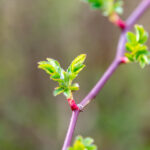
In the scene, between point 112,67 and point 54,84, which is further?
point 54,84

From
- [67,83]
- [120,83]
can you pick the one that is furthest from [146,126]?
[67,83]

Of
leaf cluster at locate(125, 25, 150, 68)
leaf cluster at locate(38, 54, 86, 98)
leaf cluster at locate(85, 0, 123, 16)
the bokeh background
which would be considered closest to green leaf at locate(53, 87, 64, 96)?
leaf cluster at locate(38, 54, 86, 98)

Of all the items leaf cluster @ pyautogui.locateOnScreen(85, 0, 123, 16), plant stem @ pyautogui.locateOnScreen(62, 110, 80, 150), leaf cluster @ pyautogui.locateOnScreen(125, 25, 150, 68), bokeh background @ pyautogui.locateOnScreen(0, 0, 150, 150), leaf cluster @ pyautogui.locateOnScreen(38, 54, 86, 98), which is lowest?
plant stem @ pyautogui.locateOnScreen(62, 110, 80, 150)

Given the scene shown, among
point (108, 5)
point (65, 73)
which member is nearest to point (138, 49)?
point (65, 73)

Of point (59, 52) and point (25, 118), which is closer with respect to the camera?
point (25, 118)

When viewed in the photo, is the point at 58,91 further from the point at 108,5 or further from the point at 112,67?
the point at 108,5

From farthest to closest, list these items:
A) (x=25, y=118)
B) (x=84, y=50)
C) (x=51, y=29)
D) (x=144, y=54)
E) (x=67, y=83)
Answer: (x=84, y=50) → (x=51, y=29) → (x=25, y=118) → (x=144, y=54) → (x=67, y=83)

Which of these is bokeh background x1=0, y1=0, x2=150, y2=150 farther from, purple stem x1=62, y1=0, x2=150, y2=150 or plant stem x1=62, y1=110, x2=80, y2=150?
plant stem x1=62, y1=110, x2=80, y2=150

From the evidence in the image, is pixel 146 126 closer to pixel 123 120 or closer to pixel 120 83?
pixel 123 120
